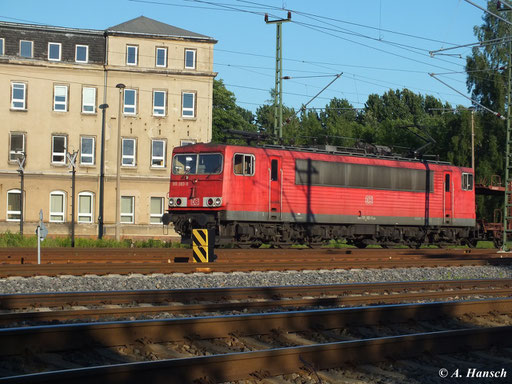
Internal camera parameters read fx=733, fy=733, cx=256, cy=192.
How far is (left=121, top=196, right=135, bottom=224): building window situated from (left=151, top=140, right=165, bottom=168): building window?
262cm

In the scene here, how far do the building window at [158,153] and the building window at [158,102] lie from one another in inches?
69.2

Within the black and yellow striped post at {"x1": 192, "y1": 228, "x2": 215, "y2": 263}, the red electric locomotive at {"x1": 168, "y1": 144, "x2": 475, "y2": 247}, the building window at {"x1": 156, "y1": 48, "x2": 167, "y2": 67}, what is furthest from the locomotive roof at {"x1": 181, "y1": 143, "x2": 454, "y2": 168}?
the building window at {"x1": 156, "y1": 48, "x2": 167, "y2": 67}

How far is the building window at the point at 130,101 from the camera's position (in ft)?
144

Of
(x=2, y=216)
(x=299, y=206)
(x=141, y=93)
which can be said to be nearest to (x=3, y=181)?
(x=2, y=216)

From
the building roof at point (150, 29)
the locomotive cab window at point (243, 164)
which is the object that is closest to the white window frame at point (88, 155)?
the building roof at point (150, 29)

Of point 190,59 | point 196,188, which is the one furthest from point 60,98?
point 196,188

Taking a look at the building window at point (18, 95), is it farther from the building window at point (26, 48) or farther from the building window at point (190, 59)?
the building window at point (190, 59)

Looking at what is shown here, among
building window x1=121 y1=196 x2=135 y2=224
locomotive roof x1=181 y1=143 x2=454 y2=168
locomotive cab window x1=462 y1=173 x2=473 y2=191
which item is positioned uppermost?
locomotive roof x1=181 y1=143 x2=454 y2=168

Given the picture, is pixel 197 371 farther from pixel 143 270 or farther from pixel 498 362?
pixel 143 270

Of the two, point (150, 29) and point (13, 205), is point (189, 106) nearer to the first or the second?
point (150, 29)

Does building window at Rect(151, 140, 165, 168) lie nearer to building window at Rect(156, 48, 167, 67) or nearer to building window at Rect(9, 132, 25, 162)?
building window at Rect(156, 48, 167, 67)

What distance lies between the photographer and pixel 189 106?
44812 millimetres

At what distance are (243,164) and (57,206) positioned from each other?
22.7 metres

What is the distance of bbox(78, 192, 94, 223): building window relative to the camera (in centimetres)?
4288
